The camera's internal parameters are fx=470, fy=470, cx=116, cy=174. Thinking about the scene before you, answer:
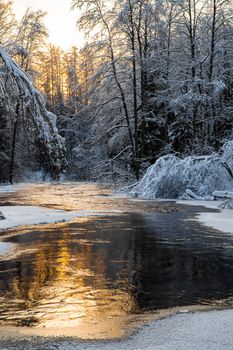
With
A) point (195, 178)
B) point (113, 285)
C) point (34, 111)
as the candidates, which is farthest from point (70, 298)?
point (195, 178)

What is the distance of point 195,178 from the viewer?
70.8 ft

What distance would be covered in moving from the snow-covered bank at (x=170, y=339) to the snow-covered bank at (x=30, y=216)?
7655 millimetres

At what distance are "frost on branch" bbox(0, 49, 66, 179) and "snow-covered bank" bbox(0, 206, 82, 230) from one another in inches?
178

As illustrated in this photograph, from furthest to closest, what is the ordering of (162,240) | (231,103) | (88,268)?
(231,103) → (162,240) → (88,268)

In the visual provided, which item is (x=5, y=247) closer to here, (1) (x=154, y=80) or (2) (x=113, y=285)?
(2) (x=113, y=285)

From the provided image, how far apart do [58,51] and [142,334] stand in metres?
76.9

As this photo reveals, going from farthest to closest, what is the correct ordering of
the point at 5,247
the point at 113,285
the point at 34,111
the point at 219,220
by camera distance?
the point at 219,220 < the point at 5,247 < the point at 34,111 < the point at 113,285

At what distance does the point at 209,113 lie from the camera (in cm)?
2839

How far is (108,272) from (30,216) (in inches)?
278

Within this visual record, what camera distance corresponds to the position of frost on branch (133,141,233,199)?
2143 cm

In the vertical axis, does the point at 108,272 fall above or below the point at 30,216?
below

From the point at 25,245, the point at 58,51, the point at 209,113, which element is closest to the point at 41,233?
the point at 25,245

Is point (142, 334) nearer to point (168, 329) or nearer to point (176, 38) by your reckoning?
point (168, 329)

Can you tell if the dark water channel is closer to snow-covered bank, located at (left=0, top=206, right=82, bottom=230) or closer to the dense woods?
snow-covered bank, located at (left=0, top=206, right=82, bottom=230)
